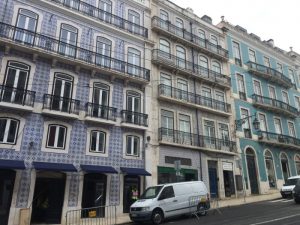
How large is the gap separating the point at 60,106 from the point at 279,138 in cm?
2254

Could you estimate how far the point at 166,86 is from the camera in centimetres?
2158

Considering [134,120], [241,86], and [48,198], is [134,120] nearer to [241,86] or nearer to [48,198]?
[48,198]

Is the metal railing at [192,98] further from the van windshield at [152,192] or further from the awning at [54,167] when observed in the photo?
the awning at [54,167]

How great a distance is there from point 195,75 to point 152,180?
1011 cm

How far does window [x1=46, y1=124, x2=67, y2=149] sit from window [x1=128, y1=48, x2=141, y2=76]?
6664mm

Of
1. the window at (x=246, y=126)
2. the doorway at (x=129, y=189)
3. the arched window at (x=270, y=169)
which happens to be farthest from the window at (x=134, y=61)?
the arched window at (x=270, y=169)

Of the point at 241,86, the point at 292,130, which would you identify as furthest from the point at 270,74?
the point at 292,130

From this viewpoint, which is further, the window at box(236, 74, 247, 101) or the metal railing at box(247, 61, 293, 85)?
the metal railing at box(247, 61, 293, 85)

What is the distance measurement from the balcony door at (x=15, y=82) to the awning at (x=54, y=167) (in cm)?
353

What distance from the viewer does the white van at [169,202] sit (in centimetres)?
1225

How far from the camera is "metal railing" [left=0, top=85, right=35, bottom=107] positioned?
14.0 m

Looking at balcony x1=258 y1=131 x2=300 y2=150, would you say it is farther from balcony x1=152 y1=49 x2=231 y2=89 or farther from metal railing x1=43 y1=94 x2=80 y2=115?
metal railing x1=43 y1=94 x2=80 y2=115

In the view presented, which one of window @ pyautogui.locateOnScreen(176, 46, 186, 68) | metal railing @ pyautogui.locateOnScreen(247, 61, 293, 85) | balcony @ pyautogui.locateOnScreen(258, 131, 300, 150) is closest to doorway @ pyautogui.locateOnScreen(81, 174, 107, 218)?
window @ pyautogui.locateOnScreen(176, 46, 186, 68)

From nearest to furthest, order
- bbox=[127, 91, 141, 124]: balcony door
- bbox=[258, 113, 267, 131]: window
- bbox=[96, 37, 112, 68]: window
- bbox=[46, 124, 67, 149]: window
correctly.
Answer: bbox=[46, 124, 67, 149]: window
bbox=[96, 37, 112, 68]: window
bbox=[127, 91, 141, 124]: balcony door
bbox=[258, 113, 267, 131]: window
